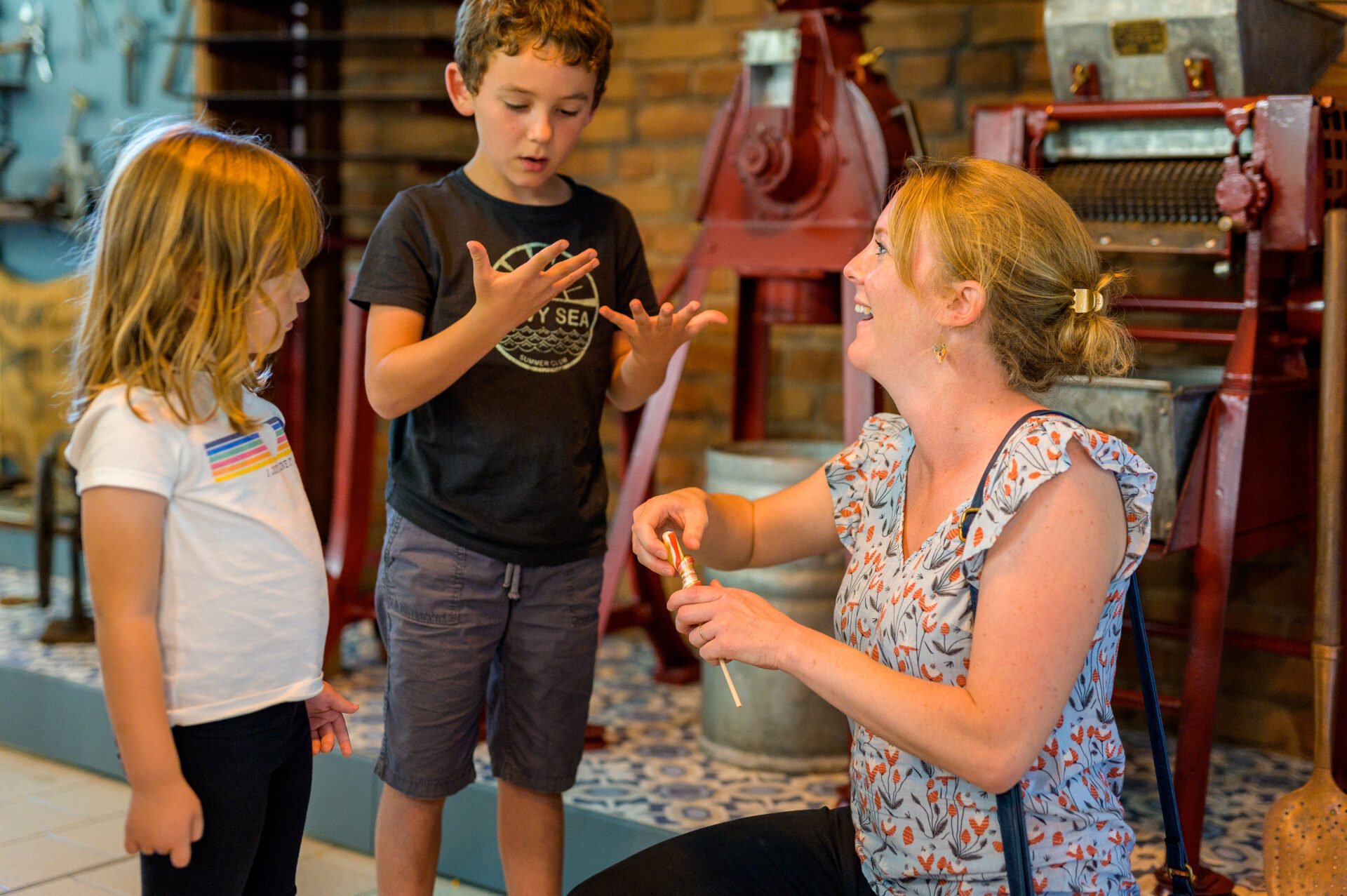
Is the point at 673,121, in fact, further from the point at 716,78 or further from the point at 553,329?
the point at 553,329

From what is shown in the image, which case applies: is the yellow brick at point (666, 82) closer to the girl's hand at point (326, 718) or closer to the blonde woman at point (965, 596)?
the blonde woman at point (965, 596)

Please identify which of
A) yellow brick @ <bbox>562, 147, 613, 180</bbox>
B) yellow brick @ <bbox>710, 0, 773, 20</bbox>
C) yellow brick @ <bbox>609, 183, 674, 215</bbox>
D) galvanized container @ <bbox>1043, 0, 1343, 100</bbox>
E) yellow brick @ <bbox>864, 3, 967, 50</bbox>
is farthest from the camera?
yellow brick @ <bbox>562, 147, 613, 180</bbox>

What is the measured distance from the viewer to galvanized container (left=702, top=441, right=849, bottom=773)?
2.75 metres

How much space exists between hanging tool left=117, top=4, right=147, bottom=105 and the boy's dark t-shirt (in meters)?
2.90

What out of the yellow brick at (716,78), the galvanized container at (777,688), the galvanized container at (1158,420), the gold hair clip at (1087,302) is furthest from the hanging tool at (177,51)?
the gold hair clip at (1087,302)

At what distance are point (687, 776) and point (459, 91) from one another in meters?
1.48

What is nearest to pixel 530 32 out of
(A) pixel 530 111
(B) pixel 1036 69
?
(A) pixel 530 111

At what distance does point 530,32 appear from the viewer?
1.88 meters

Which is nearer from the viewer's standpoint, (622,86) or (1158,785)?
(1158,785)

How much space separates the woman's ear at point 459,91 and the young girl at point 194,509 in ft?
1.63

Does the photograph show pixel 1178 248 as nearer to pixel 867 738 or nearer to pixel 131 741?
pixel 867 738

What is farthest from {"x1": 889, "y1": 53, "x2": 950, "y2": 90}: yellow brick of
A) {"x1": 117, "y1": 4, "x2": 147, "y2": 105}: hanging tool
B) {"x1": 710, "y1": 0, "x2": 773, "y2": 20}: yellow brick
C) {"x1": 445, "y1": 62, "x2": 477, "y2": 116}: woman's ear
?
{"x1": 117, "y1": 4, "x2": 147, "y2": 105}: hanging tool

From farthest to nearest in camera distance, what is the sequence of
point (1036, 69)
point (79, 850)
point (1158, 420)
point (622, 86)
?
point (622, 86) < point (1036, 69) < point (79, 850) < point (1158, 420)

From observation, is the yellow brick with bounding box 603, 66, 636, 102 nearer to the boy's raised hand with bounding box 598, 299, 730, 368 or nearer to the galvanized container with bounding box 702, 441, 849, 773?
the galvanized container with bounding box 702, 441, 849, 773
